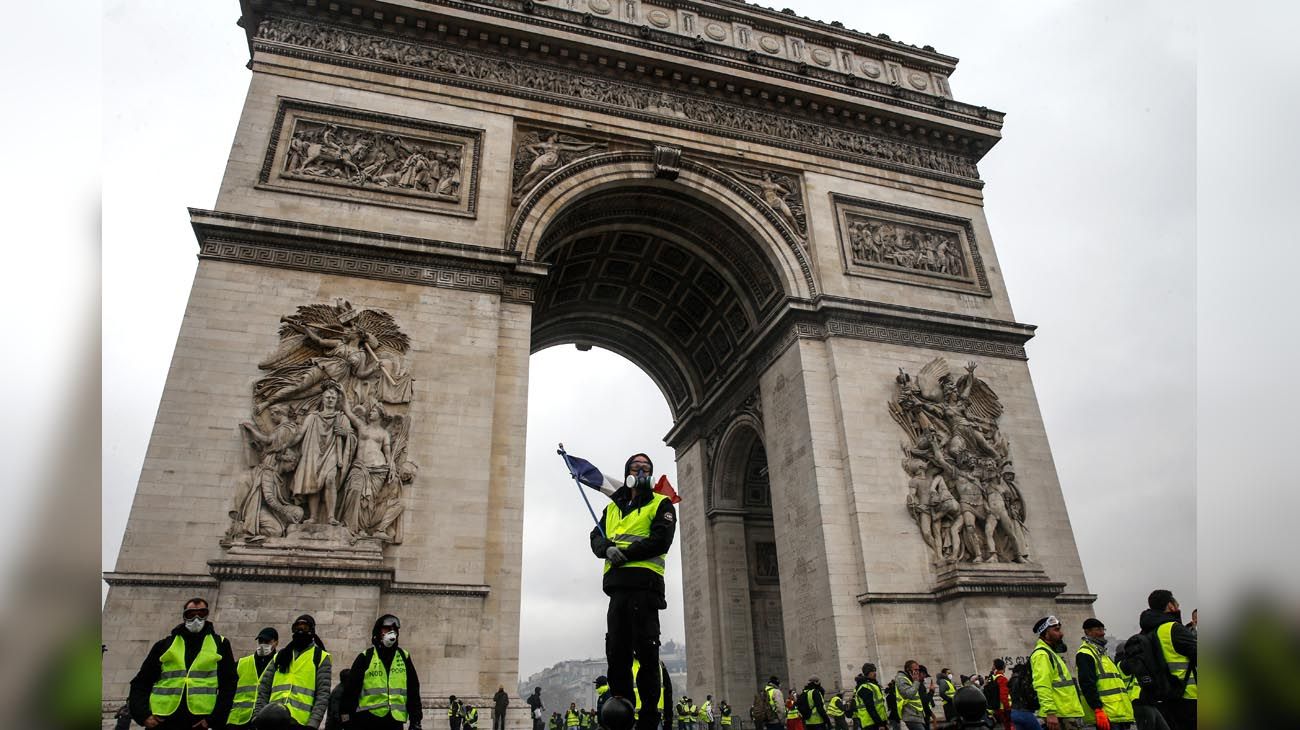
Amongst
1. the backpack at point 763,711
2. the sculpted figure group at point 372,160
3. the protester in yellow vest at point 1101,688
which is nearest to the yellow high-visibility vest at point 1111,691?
the protester in yellow vest at point 1101,688

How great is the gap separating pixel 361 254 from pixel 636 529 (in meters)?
10.7

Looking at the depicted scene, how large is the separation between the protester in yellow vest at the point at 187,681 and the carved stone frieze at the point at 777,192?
14.7 meters

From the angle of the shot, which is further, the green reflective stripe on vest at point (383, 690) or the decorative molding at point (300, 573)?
the decorative molding at point (300, 573)

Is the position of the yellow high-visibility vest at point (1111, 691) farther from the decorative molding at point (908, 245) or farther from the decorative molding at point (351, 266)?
the decorative molding at point (908, 245)

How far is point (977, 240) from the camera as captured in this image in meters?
19.1

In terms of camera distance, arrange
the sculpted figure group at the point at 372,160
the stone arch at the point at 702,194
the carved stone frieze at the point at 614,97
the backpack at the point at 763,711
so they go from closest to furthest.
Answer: the backpack at the point at 763,711
the sculpted figure group at the point at 372,160
the carved stone frieze at the point at 614,97
the stone arch at the point at 702,194

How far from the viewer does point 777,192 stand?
1791 cm

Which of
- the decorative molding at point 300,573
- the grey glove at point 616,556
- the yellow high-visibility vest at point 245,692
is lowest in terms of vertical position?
the yellow high-visibility vest at point 245,692

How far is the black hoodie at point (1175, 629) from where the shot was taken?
4.91m

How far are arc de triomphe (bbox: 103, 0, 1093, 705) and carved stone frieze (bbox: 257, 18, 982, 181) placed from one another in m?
0.08

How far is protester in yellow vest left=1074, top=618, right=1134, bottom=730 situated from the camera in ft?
18.3

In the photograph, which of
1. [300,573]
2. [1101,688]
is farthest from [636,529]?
[300,573]

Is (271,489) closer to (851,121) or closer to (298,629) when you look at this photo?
(298,629)
